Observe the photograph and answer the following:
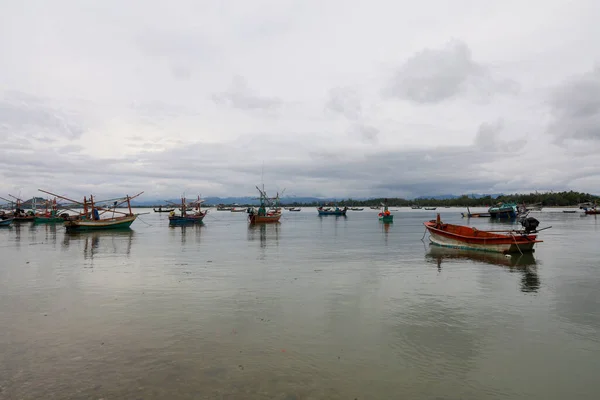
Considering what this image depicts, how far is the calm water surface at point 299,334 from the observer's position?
7590 millimetres

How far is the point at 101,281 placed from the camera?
17734mm

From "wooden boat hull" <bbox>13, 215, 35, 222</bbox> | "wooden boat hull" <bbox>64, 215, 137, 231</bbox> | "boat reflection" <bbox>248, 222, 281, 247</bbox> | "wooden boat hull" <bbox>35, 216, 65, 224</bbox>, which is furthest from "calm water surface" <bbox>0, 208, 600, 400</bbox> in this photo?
"wooden boat hull" <bbox>13, 215, 35, 222</bbox>

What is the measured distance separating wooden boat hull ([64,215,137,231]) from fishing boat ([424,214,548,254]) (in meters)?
43.0

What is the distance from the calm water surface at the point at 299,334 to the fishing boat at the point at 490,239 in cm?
614

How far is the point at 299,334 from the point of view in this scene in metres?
10.6

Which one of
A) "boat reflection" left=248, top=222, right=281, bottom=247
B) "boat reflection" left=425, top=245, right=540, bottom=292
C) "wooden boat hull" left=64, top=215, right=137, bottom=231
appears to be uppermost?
"wooden boat hull" left=64, top=215, right=137, bottom=231

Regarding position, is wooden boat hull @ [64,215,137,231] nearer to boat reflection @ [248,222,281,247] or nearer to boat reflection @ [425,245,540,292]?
boat reflection @ [248,222,281,247]

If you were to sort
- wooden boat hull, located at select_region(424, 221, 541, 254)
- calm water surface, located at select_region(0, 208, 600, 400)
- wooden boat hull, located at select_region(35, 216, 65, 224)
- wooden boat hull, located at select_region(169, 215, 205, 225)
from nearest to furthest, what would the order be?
calm water surface, located at select_region(0, 208, 600, 400) → wooden boat hull, located at select_region(424, 221, 541, 254) → wooden boat hull, located at select_region(169, 215, 205, 225) → wooden boat hull, located at select_region(35, 216, 65, 224)

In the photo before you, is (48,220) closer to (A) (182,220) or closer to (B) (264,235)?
(A) (182,220)

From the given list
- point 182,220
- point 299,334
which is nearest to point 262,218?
point 182,220

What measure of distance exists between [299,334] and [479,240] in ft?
72.4

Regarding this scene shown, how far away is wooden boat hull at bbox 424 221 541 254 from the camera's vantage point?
2678 cm

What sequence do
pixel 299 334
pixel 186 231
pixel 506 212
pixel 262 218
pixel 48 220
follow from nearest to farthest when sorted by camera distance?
pixel 299 334 < pixel 186 231 < pixel 262 218 < pixel 48 220 < pixel 506 212

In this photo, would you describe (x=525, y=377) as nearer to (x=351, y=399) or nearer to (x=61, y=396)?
(x=351, y=399)
